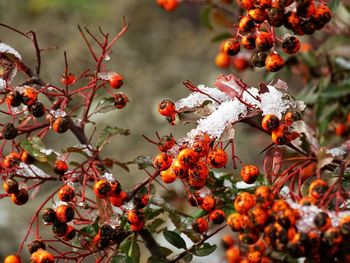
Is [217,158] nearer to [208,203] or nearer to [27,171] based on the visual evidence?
[208,203]

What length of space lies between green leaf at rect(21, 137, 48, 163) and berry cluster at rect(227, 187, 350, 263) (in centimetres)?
51

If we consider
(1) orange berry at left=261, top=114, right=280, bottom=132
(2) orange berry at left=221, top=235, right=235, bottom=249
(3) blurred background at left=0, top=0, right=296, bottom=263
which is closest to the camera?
(1) orange berry at left=261, top=114, right=280, bottom=132

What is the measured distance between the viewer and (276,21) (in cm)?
114

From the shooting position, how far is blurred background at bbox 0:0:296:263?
4.83 meters

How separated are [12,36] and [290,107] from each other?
15.3 feet

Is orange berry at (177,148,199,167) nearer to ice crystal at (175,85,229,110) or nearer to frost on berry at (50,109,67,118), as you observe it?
ice crystal at (175,85,229,110)

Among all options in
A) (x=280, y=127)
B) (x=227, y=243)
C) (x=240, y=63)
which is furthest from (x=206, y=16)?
(x=280, y=127)

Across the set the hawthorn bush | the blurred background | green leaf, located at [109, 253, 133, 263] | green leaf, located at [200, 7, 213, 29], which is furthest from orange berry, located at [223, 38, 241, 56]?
the blurred background

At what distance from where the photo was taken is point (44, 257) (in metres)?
1.23

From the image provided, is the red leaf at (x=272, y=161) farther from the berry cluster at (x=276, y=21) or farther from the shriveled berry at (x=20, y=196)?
the shriveled berry at (x=20, y=196)

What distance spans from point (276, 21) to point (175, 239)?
0.63 m

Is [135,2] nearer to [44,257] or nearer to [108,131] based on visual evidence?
[108,131]

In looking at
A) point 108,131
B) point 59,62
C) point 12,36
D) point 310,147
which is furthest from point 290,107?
point 12,36

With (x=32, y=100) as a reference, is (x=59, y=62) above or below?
below
